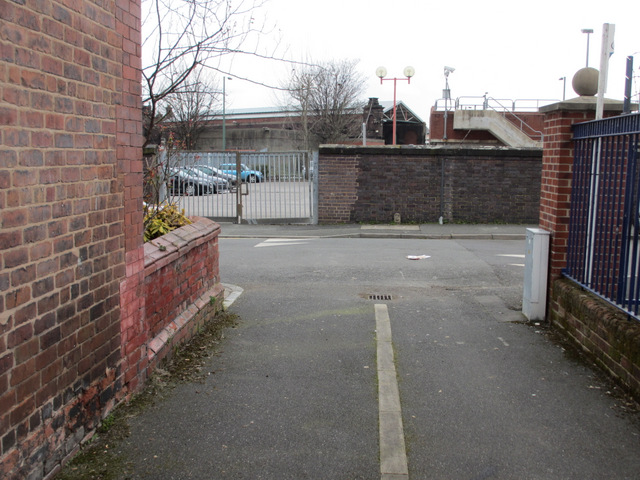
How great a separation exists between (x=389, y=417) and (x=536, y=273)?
318cm

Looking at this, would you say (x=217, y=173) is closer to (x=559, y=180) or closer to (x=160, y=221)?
(x=160, y=221)

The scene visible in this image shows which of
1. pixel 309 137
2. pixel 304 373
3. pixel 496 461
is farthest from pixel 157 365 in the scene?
pixel 309 137

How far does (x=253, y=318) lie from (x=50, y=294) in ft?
12.7

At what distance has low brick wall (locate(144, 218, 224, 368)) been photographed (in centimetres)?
499

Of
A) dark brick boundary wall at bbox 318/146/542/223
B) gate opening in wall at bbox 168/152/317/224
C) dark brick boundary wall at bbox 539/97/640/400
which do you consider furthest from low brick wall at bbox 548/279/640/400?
gate opening in wall at bbox 168/152/317/224

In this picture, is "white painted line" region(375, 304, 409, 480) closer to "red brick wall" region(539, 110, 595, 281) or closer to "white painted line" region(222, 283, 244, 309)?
"red brick wall" region(539, 110, 595, 281)

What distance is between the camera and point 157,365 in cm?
504

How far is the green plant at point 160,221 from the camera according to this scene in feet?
20.0

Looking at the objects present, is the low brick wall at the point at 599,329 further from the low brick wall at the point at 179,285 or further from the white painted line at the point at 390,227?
the white painted line at the point at 390,227

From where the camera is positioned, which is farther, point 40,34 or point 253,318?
point 253,318

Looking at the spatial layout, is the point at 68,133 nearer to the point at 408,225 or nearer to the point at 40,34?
the point at 40,34

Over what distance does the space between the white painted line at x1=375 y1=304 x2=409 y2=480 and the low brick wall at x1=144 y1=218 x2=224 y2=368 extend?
1.84 m

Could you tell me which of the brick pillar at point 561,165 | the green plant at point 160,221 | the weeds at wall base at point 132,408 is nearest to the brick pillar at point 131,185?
the weeds at wall base at point 132,408

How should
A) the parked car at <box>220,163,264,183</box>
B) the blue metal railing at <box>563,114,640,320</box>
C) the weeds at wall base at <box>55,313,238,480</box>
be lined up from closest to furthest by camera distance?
1. the weeds at wall base at <box>55,313,238,480</box>
2. the blue metal railing at <box>563,114,640,320</box>
3. the parked car at <box>220,163,264,183</box>
